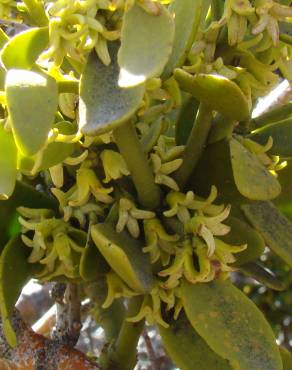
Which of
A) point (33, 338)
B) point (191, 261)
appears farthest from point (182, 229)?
point (33, 338)

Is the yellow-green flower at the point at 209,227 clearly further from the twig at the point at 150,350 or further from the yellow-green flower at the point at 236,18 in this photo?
the twig at the point at 150,350

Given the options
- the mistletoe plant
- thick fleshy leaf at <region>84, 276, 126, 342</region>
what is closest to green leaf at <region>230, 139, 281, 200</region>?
the mistletoe plant

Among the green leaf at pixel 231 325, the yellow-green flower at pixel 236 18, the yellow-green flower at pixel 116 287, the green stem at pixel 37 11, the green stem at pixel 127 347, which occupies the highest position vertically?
the yellow-green flower at pixel 236 18

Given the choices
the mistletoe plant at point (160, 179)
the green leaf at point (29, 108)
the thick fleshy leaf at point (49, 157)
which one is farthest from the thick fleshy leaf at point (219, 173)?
the green leaf at point (29, 108)

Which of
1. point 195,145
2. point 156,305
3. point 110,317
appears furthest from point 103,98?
point 110,317

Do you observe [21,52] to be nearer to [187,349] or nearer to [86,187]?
[86,187]

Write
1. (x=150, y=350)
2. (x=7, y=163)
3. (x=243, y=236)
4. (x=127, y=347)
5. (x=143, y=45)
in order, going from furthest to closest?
1. (x=150, y=350)
2. (x=127, y=347)
3. (x=243, y=236)
4. (x=7, y=163)
5. (x=143, y=45)
